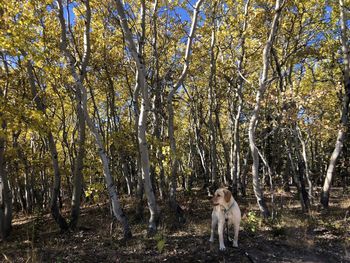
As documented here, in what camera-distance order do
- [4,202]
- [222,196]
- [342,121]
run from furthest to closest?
[342,121] < [4,202] < [222,196]

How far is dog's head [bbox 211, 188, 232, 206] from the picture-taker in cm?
649

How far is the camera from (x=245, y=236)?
8.30 m

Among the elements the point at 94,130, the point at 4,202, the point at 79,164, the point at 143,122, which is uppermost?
the point at 143,122

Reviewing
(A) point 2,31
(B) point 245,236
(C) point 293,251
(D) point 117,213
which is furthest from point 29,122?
(C) point 293,251

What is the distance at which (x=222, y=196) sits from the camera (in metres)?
6.53

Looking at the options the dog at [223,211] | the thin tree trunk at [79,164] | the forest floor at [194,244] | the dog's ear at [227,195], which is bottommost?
the forest floor at [194,244]

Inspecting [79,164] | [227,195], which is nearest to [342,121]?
A: [227,195]

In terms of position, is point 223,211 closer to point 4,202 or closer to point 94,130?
point 94,130

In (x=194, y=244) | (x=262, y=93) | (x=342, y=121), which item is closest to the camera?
(x=194, y=244)

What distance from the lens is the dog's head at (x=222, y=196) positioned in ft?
21.3

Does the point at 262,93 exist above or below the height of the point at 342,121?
above

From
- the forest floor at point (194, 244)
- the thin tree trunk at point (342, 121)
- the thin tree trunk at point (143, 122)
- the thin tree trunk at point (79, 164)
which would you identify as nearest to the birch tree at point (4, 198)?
the forest floor at point (194, 244)

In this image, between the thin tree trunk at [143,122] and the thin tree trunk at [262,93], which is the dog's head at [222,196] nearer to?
the thin tree trunk at [143,122]

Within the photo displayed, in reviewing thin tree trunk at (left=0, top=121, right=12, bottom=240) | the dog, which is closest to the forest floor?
thin tree trunk at (left=0, top=121, right=12, bottom=240)
